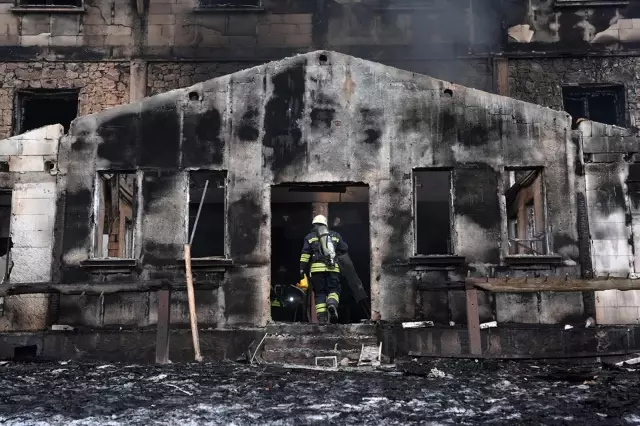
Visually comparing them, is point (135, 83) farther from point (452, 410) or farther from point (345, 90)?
point (452, 410)

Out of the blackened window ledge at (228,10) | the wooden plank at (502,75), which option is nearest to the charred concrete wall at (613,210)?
the wooden plank at (502,75)

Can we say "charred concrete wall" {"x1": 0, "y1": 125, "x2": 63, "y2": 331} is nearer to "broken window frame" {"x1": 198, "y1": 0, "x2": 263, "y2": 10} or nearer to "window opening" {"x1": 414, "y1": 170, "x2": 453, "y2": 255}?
"broken window frame" {"x1": 198, "y1": 0, "x2": 263, "y2": 10}

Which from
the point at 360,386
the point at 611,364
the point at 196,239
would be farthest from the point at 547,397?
the point at 196,239

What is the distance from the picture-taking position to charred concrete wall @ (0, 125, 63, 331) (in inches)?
449

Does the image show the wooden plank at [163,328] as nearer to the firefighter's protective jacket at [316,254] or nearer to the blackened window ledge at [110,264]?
the blackened window ledge at [110,264]

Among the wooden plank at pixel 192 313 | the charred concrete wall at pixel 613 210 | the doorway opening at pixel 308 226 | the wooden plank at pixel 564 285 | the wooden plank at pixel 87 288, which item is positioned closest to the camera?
the wooden plank at pixel 564 285

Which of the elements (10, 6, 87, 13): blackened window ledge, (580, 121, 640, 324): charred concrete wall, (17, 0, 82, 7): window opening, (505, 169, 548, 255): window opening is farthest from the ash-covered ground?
(17, 0, 82, 7): window opening

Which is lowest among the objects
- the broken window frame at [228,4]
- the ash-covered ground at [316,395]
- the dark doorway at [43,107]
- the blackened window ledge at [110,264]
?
the ash-covered ground at [316,395]

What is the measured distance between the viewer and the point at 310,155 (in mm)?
11750

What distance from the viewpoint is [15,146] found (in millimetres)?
11859

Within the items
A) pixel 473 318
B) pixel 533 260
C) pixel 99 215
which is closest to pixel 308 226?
pixel 99 215

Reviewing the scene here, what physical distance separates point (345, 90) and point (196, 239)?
22.2 feet

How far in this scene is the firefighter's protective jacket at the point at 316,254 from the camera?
37.1 ft

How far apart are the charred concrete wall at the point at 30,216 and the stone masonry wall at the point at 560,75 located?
10579mm
